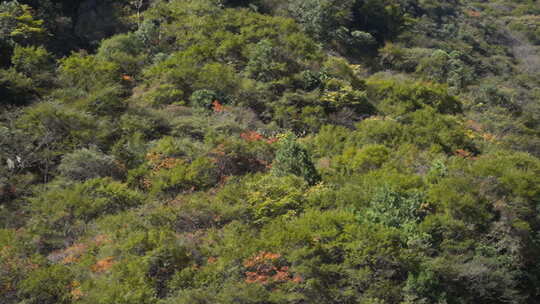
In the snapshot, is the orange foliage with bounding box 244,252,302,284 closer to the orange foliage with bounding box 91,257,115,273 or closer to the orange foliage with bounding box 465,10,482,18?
the orange foliage with bounding box 91,257,115,273

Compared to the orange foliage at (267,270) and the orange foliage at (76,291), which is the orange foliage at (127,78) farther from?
the orange foliage at (267,270)

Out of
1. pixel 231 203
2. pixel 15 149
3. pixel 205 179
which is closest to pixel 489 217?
pixel 231 203

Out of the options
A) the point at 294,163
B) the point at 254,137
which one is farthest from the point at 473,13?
the point at 294,163

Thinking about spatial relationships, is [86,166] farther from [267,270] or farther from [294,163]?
[267,270]

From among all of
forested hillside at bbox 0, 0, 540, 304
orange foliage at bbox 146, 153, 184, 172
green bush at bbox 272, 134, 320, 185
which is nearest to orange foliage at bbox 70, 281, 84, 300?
forested hillside at bbox 0, 0, 540, 304

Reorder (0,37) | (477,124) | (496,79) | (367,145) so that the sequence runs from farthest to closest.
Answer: (496,79) → (477,124) → (0,37) → (367,145)

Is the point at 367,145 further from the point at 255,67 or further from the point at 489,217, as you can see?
the point at 255,67

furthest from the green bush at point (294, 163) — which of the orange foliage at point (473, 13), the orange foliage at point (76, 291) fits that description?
the orange foliage at point (473, 13)

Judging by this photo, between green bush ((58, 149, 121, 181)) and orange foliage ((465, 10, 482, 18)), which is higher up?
green bush ((58, 149, 121, 181))

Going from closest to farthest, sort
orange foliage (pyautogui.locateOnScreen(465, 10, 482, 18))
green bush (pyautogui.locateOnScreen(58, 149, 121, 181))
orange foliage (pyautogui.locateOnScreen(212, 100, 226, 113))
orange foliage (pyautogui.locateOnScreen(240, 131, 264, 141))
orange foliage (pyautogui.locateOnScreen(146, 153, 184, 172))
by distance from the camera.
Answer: green bush (pyautogui.locateOnScreen(58, 149, 121, 181)), orange foliage (pyautogui.locateOnScreen(146, 153, 184, 172)), orange foliage (pyautogui.locateOnScreen(240, 131, 264, 141)), orange foliage (pyautogui.locateOnScreen(212, 100, 226, 113)), orange foliage (pyautogui.locateOnScreen(465, 10, 482, 18))
